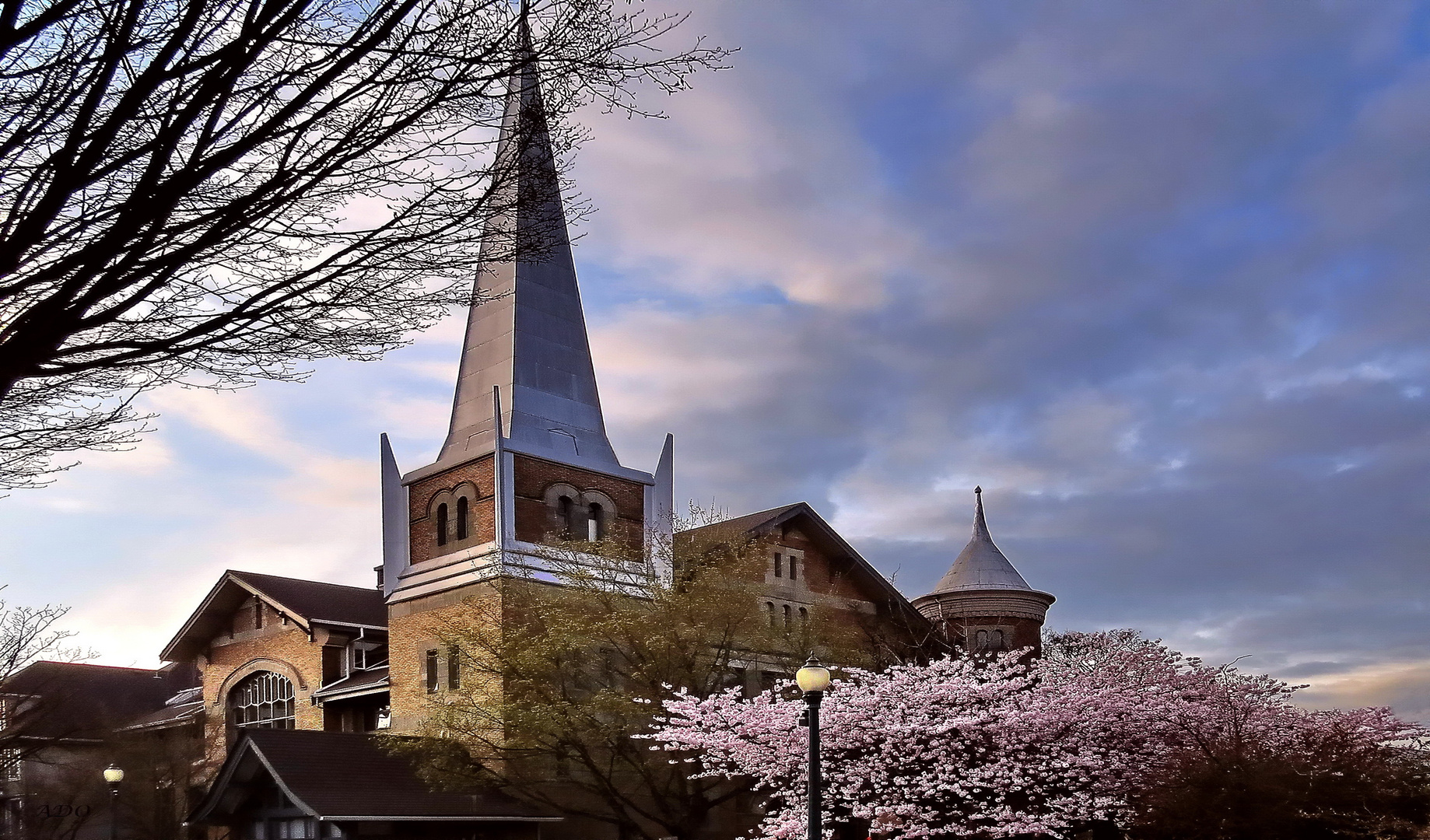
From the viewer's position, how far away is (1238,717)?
30.4 meters

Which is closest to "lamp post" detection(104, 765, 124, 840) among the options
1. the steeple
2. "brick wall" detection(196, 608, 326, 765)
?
"brick wall" detection(196, 608, 326, 765)

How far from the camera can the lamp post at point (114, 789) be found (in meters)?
32.4

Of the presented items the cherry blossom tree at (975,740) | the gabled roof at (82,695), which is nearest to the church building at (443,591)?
the gabled roof at (82,695)

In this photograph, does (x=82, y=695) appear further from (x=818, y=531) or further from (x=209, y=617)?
(x=818, y=531)

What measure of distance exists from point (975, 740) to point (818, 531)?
18519 millimetres

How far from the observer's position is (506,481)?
125ft

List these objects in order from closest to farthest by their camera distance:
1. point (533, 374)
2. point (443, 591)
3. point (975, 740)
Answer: point (975, 740) < point (443, 591) < point (533, 374)

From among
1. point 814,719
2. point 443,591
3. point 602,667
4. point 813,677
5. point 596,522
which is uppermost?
point 596,522

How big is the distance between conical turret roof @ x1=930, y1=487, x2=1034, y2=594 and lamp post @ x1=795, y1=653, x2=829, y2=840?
37520 mm

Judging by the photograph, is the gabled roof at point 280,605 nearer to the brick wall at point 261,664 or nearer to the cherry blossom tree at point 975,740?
the brick wall at point 261,664

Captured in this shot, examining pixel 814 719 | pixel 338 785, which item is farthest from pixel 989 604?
pixel 814 719

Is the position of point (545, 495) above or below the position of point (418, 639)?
above

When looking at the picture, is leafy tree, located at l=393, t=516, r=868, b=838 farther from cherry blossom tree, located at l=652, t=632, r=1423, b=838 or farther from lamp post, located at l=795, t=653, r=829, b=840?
lamp post, located at l=795, t=653, r=829, b=840

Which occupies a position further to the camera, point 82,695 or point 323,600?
point 82,695
